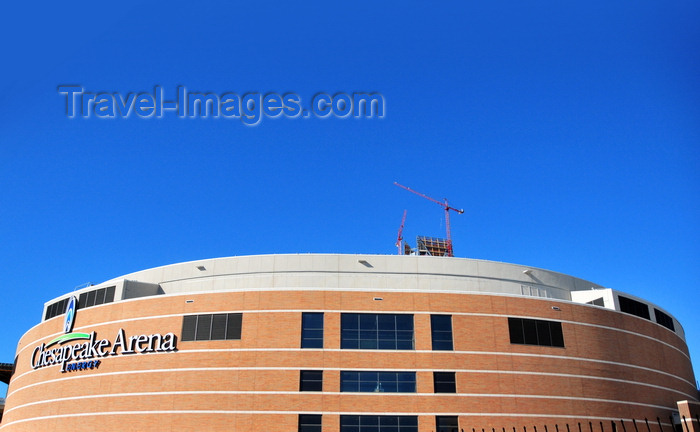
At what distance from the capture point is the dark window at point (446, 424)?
48.5 meters

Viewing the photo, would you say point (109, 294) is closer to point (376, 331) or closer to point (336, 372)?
point (336, 372)

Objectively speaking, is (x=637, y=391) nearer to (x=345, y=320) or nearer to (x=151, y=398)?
(x=345, y=320)

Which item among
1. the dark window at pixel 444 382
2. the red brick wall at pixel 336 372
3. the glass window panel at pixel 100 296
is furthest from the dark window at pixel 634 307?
the glass window panel at pixel 100 296

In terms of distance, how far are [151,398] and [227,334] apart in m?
8.19

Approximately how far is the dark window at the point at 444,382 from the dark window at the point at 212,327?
17.1m

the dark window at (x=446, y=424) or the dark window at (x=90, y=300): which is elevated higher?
the dark window at (x=90, y=300)

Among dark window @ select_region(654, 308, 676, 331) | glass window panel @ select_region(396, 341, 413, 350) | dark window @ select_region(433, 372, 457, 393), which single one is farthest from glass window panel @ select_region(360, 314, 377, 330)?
dark window @ select_region(654, 308, 676, 331)

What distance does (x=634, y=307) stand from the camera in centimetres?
6150

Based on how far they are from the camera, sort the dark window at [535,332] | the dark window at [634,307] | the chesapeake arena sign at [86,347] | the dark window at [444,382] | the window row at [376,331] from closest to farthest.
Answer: the dark window at [444,382] < the window row at [376,331] < the dark window at [535,332] < the chesapeake arena sign at [86,347] < the dark window at [634,307]

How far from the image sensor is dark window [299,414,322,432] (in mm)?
48250

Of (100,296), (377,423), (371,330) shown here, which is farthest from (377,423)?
(100,296)

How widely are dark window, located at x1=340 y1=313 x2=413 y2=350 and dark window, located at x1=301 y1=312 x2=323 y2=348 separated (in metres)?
1.85

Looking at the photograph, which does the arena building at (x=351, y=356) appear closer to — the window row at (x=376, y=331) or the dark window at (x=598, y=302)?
the window row at (x=376, y=331)

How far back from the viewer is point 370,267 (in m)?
57.6
